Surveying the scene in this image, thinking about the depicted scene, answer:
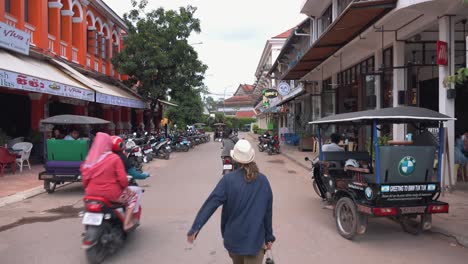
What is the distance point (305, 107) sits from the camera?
30.7 m

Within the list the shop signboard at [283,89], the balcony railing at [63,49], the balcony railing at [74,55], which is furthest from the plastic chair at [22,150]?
the shop signboard at [283,89]

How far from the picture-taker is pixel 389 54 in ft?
47.6

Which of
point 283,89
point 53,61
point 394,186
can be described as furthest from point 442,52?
point 283,89

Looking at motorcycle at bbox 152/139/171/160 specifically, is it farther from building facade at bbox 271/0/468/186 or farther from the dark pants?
the dark pants

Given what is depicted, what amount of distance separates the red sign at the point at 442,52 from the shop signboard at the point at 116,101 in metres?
13.3

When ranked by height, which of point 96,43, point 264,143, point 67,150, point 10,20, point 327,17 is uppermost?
point 327,17

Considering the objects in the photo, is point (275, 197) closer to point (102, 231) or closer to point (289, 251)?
point (289, 251)

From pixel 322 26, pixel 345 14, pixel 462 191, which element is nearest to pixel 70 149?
pixel 345 14

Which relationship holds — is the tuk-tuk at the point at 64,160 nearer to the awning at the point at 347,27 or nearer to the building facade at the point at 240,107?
the awning at the point at 347,27

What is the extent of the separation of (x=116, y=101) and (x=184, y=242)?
1553 centimetres

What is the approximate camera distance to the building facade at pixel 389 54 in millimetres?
10273

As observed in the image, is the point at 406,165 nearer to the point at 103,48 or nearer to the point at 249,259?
the point at 249,259

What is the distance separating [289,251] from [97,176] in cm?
278

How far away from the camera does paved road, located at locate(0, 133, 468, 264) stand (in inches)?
218
